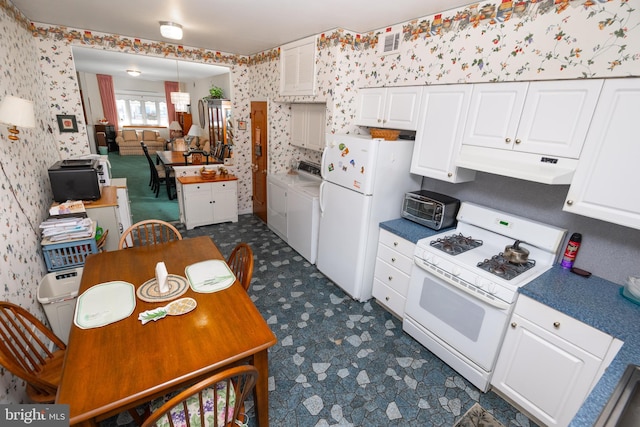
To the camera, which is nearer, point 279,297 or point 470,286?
point 470,286

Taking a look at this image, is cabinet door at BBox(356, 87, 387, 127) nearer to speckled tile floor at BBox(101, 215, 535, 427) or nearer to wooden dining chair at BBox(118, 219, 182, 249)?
speckled tile floor at BBox(101, 215, 535, 427)

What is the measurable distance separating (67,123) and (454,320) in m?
4.48

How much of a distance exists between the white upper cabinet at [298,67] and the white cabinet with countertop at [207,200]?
162 cm

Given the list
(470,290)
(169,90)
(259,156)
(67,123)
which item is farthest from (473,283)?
(169,90)

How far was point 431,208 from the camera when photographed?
2.48 metres

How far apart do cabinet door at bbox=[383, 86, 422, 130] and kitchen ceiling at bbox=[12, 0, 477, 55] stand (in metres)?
0.58

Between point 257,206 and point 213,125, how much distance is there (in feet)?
12.6

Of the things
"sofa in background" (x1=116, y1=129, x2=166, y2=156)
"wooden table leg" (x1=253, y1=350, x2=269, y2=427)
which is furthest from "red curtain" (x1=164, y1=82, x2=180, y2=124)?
"wooden table leg" (x1=253, y1=350, x2=269, y2=427)

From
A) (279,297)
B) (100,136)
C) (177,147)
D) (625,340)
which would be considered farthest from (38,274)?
(100,136)

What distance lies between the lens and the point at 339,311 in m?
2.73

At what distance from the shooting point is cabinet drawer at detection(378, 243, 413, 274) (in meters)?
2.46

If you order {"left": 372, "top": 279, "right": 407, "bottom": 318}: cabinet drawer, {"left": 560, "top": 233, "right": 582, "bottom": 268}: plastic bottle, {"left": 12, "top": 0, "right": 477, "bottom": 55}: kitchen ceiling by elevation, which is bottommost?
{"left": 372, "top": 279, "right": 407, "bottom": 318}: cabinet drawer

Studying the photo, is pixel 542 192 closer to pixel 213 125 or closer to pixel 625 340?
pixel 625 340

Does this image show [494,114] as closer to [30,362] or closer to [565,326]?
[565,326]
